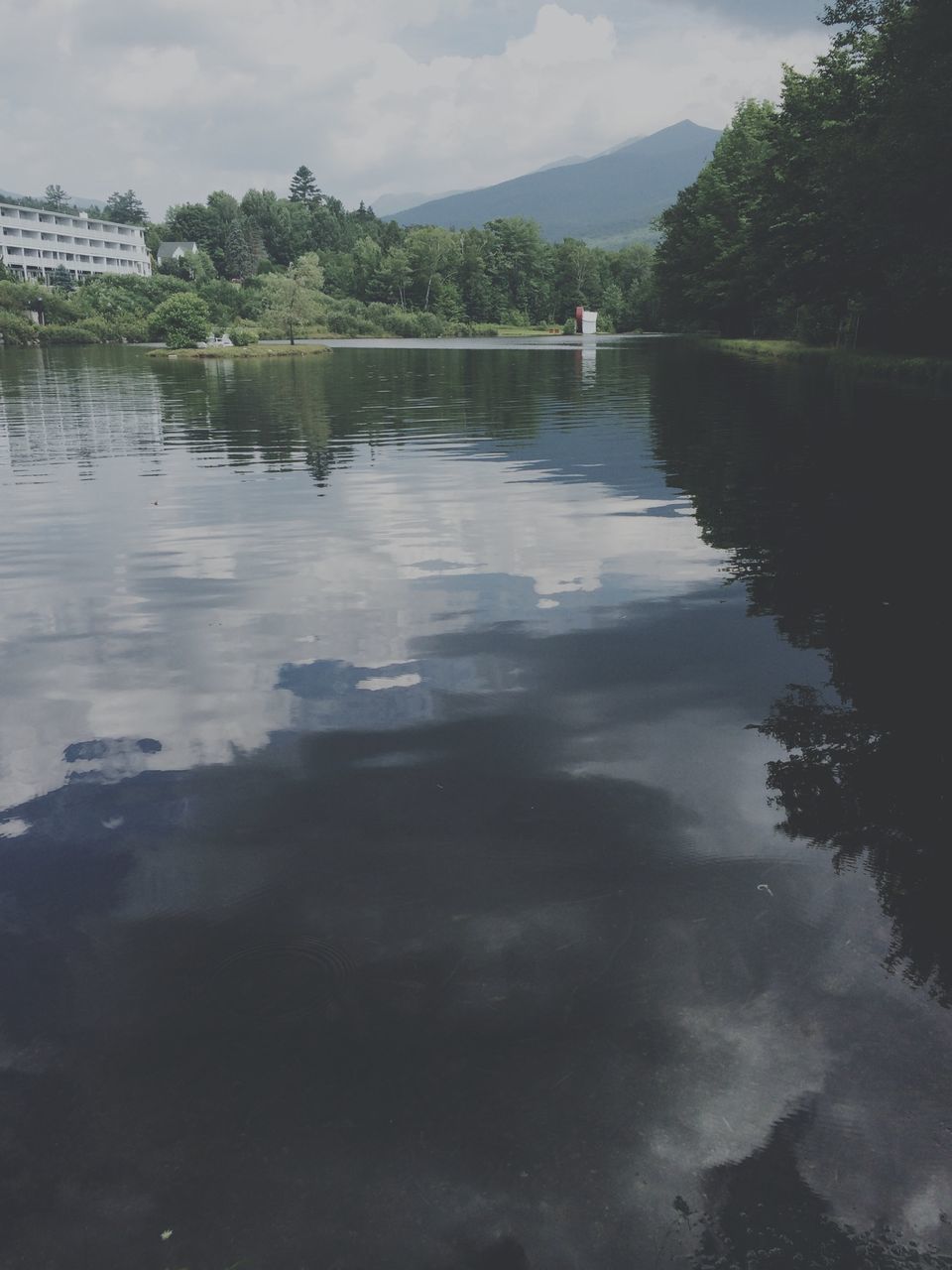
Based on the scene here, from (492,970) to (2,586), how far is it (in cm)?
955

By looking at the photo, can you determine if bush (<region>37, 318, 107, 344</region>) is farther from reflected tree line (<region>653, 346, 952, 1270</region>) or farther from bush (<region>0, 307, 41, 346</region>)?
reflected tree line (<region>653, 346, 952, 1270</region>)

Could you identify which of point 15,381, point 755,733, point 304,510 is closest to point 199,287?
point 15,381

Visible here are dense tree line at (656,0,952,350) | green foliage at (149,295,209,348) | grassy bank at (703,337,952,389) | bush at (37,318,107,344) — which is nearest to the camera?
dense tree line at (656,0,952,350)

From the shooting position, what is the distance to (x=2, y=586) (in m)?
11.4

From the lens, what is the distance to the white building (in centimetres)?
16040

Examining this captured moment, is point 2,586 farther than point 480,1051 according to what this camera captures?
Yes

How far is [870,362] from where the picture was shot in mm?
45062

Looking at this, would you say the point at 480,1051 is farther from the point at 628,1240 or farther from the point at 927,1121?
the point at 927,1121

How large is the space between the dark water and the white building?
16765 centimetres

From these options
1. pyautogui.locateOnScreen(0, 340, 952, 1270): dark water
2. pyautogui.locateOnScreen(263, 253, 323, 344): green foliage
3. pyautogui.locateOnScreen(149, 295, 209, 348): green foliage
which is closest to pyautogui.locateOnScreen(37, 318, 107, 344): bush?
pyautogui.locateOnScreen(149, 295, 209, 348): green foliage

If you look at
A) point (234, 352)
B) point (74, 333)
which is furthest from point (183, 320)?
point (74, 333)

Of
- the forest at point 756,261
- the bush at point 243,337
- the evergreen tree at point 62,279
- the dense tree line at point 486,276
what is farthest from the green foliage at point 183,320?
the dense tree line at point 486,276

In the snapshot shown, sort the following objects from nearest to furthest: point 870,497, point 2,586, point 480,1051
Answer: point 480,1051
point 2,586
point 870,497

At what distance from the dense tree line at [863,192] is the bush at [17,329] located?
76032mm
